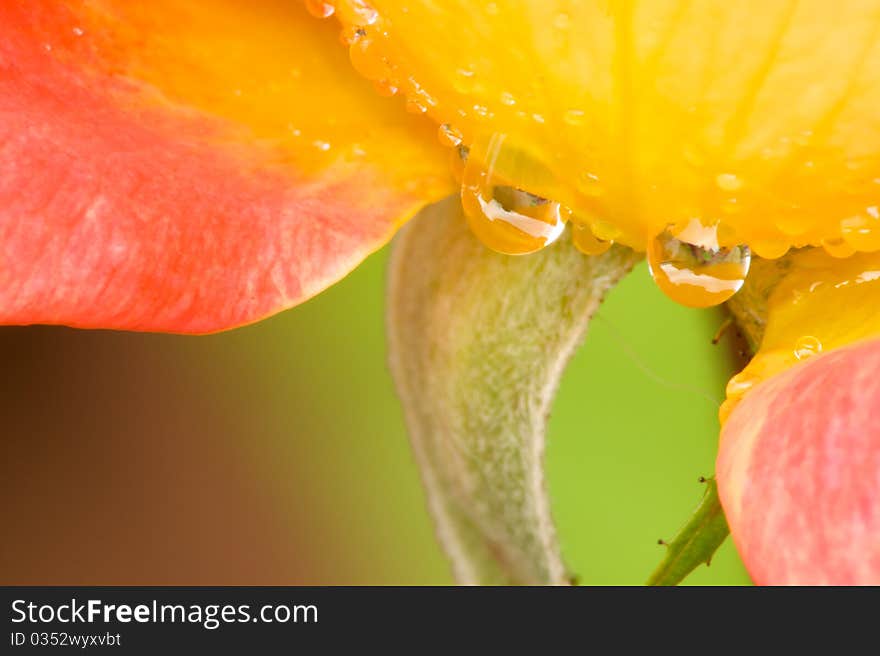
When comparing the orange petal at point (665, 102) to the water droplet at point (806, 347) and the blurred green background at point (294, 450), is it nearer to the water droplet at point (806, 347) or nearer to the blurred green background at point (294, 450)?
the water droplet at point (806, 347)

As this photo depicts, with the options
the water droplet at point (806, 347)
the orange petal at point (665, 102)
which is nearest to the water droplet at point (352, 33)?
the orange petal at point (665, 102)

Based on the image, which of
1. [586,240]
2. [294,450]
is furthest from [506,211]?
[294,450]

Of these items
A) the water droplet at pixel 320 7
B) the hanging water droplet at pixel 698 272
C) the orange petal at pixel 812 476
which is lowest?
the orange petal at pixel 812 476

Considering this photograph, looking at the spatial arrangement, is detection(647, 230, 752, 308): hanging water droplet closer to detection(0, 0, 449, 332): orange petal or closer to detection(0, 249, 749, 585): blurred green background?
detection(0, 0, 449, 332): orange petal

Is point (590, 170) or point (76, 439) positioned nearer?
point (590, 170)

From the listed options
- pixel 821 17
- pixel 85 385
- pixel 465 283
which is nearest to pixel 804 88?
pixel 821 17

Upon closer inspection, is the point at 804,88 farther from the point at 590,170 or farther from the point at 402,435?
the point at 402,435
